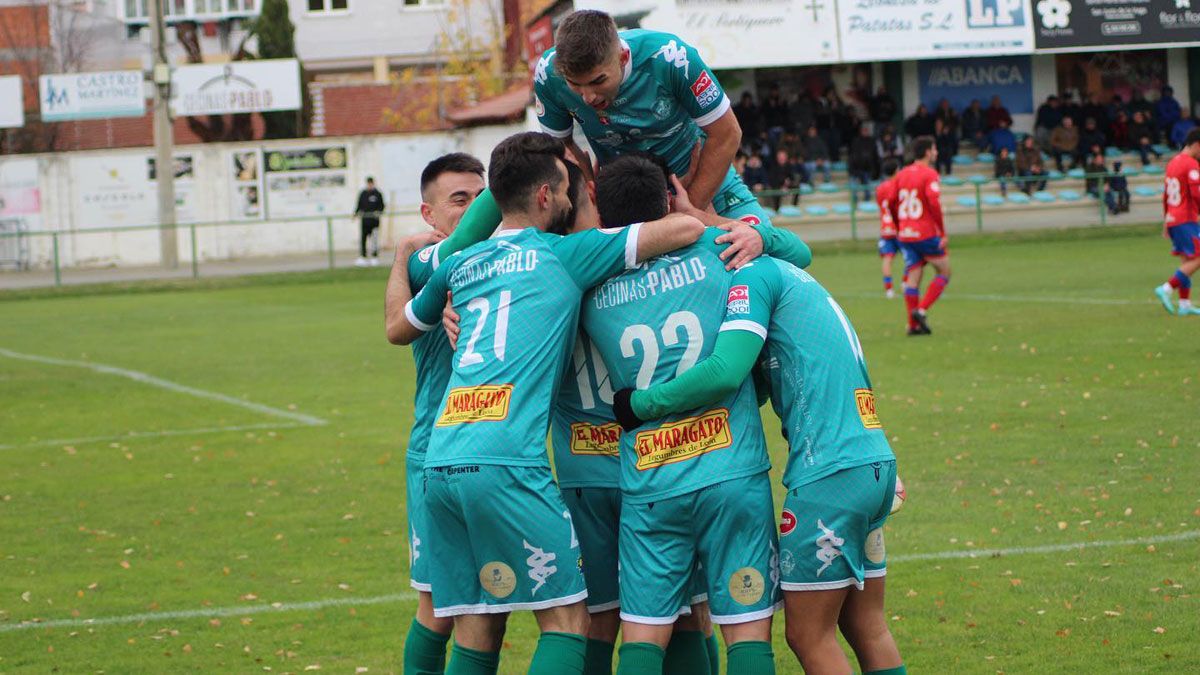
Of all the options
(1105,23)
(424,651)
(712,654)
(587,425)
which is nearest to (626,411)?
(587,425)

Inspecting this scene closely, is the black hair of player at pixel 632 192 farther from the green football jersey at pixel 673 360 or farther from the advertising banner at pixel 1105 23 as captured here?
the advertising banner at pixel 1105 23

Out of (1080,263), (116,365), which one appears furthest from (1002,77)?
(116,365)

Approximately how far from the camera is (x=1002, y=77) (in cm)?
4450

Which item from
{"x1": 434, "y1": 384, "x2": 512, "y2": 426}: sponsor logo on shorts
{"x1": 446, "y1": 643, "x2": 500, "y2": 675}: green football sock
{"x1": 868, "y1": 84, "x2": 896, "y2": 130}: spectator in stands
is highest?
{"x1": 868, "y1": 84, "x2": 896, "y2": 130}: spectator in stands

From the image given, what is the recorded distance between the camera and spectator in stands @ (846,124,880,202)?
128ft

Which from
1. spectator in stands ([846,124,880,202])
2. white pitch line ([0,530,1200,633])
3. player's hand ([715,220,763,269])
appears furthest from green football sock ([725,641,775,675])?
spectator in stands ([846,124,880,202])

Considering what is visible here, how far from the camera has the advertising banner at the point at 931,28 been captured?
3953 centimetres

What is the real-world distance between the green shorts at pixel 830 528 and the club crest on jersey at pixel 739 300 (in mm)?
597

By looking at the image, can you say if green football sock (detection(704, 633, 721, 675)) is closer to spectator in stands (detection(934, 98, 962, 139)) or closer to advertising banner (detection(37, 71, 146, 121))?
spectator in stands (detection(934, 98, 962, 139))

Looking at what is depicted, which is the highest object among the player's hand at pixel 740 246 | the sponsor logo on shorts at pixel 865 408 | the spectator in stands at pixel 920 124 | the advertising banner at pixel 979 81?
the advertising banner at pixel 979 81

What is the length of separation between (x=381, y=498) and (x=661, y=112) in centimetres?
509

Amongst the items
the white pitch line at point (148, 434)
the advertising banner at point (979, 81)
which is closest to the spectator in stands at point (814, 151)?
the advertising banner at point (979, 81)

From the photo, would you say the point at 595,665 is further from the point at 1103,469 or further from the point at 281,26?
the point at 281,26

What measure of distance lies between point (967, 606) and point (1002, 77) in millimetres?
39796
